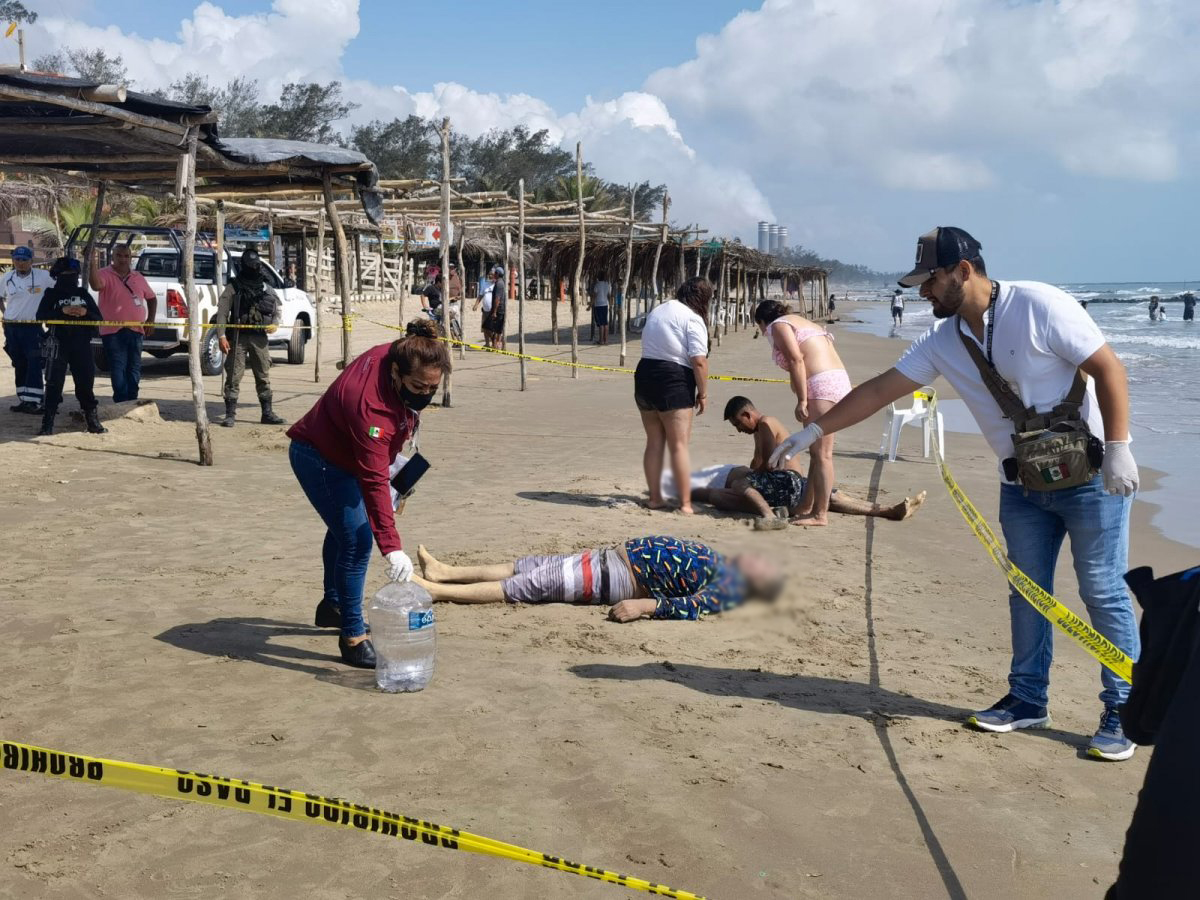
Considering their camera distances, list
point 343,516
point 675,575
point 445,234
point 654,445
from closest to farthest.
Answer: point 343,516 → point 675,575 → point 654,445 → point 445,234

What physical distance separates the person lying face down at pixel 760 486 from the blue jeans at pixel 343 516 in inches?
125

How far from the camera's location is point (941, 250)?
4.10 metres

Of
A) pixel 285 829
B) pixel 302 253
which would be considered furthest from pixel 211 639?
pixel 302 253

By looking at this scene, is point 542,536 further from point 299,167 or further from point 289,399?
point 289,399

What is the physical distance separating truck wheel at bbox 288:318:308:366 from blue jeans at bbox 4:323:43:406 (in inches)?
286

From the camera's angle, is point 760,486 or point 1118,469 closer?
point 1118,469

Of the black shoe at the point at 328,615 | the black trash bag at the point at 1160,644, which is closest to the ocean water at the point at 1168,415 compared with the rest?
the black shoe at the point at 328,615

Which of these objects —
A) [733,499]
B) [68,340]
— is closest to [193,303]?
→ [68,340]

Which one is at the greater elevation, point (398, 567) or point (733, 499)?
point (398, 567)

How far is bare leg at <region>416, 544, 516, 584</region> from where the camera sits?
19.3ft

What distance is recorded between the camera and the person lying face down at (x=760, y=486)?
770 centimetres

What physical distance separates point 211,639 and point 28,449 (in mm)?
5975

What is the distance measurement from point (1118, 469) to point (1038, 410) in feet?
1.14

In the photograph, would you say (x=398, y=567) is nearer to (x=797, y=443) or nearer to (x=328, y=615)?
(x=328, y=615)
